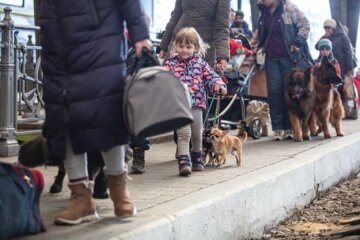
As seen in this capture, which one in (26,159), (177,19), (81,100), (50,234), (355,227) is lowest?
(355,227)

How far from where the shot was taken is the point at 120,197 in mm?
4648

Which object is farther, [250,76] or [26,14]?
[26,14]

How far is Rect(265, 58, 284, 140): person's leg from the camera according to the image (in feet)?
34.2

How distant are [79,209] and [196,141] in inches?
111

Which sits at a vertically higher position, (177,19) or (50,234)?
(177,19)

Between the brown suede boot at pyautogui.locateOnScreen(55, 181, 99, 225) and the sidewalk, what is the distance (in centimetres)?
6

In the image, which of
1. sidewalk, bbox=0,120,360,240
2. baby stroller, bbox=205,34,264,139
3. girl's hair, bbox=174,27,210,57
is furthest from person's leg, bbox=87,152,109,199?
baby stroller, bbox=205,34,264,139

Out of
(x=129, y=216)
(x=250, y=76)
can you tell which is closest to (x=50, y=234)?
(x=129, y=216)

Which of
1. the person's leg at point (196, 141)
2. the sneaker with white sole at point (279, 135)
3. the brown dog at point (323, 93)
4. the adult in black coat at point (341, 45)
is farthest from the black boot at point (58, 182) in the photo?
the adult in black coat at point (341, 45)

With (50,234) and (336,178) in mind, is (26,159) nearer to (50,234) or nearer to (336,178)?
(50,234)

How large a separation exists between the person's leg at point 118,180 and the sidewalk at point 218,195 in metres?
0.09

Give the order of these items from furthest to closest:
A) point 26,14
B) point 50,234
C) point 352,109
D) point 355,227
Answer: point 352,109 → point 26,14 → point 355,227 → point 50,234

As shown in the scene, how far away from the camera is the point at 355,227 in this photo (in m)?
6.34

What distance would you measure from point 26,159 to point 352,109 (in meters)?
11.2
